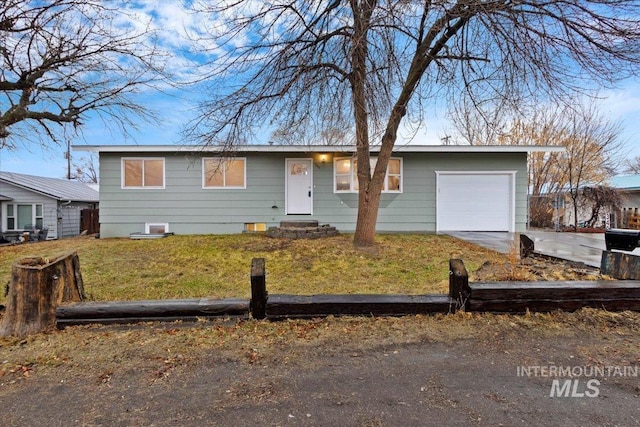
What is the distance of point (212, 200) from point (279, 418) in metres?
9.65

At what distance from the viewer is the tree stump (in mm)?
2947

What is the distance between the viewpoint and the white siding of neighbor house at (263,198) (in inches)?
418

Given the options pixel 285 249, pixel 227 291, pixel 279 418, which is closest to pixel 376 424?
pixel 279 418

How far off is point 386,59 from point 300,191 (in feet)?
18.9

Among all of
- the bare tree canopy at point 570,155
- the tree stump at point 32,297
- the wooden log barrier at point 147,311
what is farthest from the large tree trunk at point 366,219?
the bare tree canopy at point 570,155

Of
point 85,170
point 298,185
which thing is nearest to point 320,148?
point 298,185

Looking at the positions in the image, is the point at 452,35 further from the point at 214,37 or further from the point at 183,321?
the point at 183,321

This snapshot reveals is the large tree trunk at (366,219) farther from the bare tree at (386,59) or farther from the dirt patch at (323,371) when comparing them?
the dirt patch at (323,371)

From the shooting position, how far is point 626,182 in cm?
1870

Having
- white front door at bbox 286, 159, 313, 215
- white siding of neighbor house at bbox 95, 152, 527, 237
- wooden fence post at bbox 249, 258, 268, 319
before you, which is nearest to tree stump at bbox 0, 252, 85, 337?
wooden fence post at bbox 249, 258, 268, 319

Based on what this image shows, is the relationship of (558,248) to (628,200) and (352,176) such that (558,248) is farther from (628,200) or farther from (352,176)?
(628,200)

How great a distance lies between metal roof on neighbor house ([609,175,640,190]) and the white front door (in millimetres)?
16655

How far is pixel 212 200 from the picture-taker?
1080cm

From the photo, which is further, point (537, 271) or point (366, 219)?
point (366, 219)
